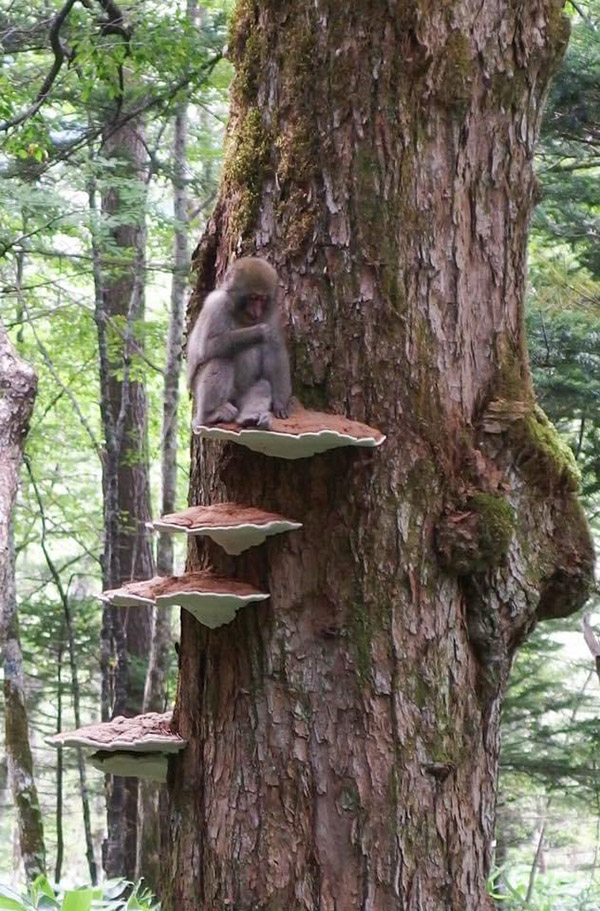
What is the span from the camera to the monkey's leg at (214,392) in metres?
3.14

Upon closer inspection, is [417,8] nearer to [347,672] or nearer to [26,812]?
[347,672]

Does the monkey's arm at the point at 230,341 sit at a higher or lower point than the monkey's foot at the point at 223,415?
higher

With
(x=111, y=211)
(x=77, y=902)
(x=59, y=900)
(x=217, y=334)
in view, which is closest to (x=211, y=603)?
(x=217, y=334)

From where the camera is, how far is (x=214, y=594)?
2.62m

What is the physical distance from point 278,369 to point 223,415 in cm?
26

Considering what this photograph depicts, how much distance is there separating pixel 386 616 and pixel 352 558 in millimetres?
198

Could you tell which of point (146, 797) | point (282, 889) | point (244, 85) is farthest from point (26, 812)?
point (244, 85)

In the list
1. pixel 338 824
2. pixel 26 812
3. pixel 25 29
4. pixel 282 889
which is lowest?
pixel 26 812

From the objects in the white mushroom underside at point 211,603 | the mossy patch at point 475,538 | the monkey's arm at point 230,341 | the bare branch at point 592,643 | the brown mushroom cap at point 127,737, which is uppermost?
the monkey's arm at point 230,341

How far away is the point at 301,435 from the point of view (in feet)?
8.21

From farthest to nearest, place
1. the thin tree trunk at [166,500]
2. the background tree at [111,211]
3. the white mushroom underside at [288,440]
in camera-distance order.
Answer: the thin tree trunk at [166,500], the background tree at [111,211], the white mushroom underside at [288,440]

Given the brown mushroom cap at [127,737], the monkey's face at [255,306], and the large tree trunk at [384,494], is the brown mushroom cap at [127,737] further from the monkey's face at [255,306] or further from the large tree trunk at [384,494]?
the monkey's face at [255,306]

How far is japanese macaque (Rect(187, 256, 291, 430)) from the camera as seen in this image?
2.95 meters

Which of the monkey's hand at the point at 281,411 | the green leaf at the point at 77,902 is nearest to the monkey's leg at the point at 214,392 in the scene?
the monkey's hand at the point at 281,411
